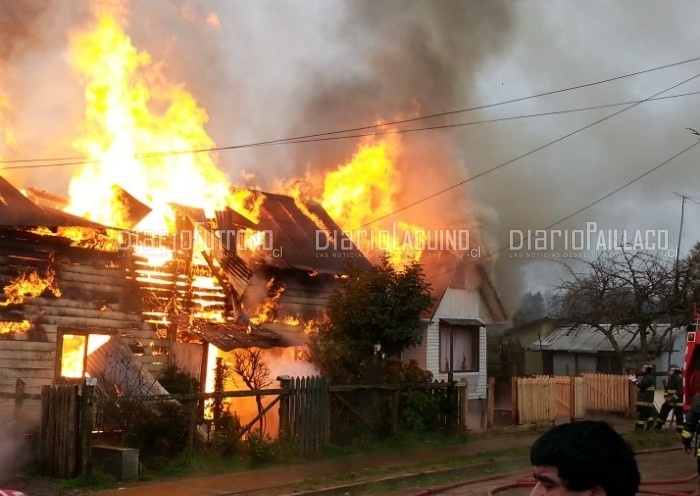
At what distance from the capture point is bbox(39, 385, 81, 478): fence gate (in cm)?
980

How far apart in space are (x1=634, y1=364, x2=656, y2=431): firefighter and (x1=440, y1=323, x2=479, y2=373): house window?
269 inches

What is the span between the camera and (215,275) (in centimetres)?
1702

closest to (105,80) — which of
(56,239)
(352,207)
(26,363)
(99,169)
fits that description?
(99,169)

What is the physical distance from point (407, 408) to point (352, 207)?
1086cm

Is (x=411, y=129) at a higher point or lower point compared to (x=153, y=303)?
higher

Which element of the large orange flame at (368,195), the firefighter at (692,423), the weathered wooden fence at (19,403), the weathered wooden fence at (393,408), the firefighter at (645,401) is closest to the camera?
the firefighter at (692,423)

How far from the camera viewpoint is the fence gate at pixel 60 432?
9805mm

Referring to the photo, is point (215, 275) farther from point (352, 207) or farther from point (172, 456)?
point (352, 207)

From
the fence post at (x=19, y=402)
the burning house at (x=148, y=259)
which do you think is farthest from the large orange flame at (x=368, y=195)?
the fence post at (x=19, y=402)

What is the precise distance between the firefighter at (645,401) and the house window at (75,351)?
11.5 meters

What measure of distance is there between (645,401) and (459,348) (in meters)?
7.71

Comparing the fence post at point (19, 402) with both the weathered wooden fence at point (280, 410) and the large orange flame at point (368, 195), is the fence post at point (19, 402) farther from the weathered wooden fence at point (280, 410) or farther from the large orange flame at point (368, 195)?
the large orange flame at point (368, 195)

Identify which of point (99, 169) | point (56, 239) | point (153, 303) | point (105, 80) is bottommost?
point (153, 303)

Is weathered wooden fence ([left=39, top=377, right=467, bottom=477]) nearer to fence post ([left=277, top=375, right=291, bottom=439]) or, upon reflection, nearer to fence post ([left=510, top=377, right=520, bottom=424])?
fence post ([left=277, top=375, right=291, bottom=439])
